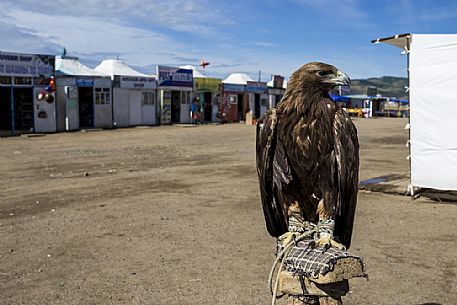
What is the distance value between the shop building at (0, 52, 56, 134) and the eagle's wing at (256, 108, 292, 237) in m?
24.8

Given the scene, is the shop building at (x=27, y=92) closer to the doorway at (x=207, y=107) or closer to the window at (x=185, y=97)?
the window at (x=185, y=97)

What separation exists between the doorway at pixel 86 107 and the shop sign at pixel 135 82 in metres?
→ 1.75

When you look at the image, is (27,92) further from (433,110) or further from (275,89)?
(275,89)

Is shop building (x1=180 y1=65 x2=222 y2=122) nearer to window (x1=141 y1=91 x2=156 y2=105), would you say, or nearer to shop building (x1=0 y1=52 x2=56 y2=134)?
window (x1=141 y1=91 x2=156 y2=105)

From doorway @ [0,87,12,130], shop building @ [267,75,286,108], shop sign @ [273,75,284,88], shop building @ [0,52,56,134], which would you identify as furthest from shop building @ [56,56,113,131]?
shop sign @ [273,75,284,88]

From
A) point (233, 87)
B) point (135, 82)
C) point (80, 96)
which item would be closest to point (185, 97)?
point (135, 82)

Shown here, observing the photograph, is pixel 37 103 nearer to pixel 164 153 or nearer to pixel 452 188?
pixel 164 153

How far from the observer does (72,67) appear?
99.2ft

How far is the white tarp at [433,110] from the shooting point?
932 centimetres

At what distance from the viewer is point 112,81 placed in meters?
31.0

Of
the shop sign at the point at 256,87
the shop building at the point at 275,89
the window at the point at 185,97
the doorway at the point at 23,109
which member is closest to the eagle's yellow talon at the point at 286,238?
the doorway at the point at 23,109

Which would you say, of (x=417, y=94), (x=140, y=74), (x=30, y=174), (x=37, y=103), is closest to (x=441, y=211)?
(x=417, y=94)

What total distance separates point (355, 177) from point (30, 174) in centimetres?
1152

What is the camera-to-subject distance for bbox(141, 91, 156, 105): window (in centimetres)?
3338
